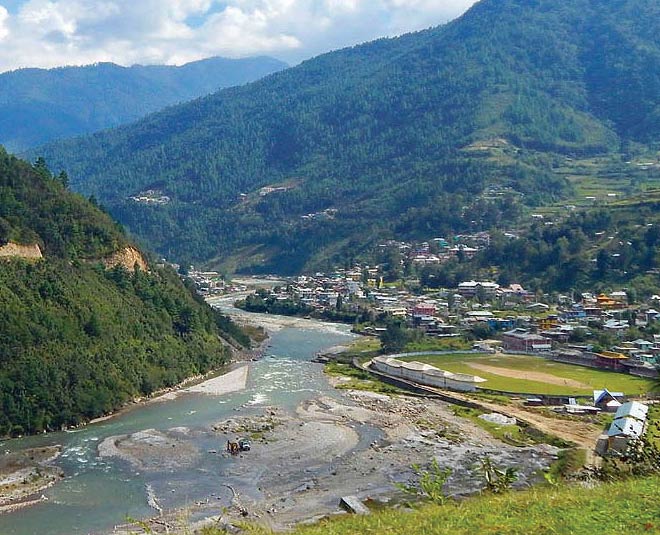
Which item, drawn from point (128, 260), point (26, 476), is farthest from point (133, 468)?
point (128, 260)

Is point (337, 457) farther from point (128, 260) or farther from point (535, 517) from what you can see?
point (128, 260)

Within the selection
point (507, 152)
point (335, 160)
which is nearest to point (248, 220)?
point (335, 160)

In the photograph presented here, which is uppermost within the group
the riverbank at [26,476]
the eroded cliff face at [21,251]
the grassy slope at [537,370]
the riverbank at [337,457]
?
the eroded cliff face at [21,251]

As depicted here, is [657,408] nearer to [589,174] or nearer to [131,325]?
[131,325]

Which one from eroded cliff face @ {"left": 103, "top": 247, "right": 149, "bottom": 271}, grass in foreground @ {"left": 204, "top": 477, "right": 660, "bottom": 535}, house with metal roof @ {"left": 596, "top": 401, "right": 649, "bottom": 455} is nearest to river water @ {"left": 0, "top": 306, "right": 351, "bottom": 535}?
grass in foreground @ {"left": 204, "top": 477, "right": 660, "bottom": 535}

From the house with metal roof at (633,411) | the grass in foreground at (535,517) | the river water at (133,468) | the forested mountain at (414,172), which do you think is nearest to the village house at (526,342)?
the river water at (133,468)

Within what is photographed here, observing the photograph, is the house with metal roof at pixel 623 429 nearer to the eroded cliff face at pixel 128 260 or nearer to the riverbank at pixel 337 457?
the riverbank at pixel 337 457

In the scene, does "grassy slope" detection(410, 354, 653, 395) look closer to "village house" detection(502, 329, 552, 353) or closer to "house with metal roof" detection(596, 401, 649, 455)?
"village house" detection(502, 329, 552, 353)
